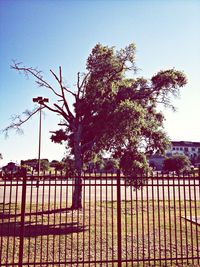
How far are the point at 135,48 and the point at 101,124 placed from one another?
187 inches

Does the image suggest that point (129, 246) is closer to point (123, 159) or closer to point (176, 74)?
point (123, 159)

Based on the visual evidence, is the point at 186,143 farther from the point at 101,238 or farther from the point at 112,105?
the point at 101,238

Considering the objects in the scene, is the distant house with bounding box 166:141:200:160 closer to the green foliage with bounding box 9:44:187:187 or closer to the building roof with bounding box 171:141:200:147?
the building roof with bounding box 171:141:200:147

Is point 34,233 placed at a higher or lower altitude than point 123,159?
lower

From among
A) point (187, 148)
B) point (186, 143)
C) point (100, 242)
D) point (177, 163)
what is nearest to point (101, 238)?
point (100, 242)

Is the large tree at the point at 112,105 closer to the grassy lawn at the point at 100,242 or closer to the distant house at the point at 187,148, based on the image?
the grassy lawn at the point at 100,242

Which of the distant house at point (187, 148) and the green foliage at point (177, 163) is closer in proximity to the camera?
the green foliage at point (177, 163)

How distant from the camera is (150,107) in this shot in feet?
58.8

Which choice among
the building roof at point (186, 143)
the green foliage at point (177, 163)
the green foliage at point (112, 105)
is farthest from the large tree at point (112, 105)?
the building roof at point (186, 143)

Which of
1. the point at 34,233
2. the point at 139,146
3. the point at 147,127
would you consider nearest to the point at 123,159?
the point at 139,146

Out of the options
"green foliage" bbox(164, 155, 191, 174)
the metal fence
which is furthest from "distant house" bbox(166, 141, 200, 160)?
the metal fence

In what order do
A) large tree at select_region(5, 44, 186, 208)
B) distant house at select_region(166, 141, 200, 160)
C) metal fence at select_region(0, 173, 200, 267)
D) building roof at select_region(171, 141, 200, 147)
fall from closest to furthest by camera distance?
metal fence at select_region(0, 173, 200, 267) < large tree at select_region(5, 44, 186, 208) < distant house at select_region(166, 141, 200, 160) < building roof at select_region(171, 141, 200, 147)

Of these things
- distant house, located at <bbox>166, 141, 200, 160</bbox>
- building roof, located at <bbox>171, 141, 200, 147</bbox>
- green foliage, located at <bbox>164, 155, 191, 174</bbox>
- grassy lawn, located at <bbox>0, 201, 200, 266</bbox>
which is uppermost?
building roof, located at <bbox>171, 141, 200, 147</bbox>

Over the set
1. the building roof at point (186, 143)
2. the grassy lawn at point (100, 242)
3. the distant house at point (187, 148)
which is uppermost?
the building roof at point (186, 143)
